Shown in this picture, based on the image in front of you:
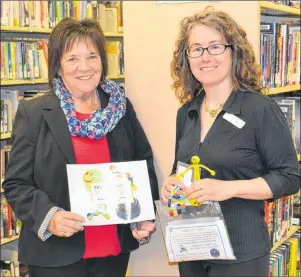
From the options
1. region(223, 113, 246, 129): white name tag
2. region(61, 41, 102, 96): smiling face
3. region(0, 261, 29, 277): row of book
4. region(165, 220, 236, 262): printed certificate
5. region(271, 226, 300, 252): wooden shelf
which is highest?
region(61, 41, 102, 96): smiling face

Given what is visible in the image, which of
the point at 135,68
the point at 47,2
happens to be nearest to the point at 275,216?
the point at 135,68

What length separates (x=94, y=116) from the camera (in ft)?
7.06

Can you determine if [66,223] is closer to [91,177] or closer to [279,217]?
[91,177]

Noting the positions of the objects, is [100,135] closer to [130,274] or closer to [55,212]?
[55,212]

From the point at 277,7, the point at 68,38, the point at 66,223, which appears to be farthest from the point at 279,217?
the point at 68,38

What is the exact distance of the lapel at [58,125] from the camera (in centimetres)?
207

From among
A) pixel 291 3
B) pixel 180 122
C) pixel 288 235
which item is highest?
pixel 291 3

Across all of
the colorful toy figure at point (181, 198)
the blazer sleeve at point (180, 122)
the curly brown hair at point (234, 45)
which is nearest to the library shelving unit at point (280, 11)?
the curly brown hair at point (234, 45)

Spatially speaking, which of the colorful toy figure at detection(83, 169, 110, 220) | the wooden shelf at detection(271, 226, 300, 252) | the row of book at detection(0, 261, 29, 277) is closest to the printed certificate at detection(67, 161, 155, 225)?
the colorful toy figure at detection(83, 169, 110, 220)

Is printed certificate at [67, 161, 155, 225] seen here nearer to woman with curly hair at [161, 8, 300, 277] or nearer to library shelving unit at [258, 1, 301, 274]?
woman with curly hair at [161, 8, 300, 277]

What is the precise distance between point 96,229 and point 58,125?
1.43 ft

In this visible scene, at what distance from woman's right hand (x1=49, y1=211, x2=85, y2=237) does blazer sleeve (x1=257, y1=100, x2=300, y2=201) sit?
70 centimetres

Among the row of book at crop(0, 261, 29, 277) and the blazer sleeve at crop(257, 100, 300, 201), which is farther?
the row of book at crop(0, 261, 29, 277)

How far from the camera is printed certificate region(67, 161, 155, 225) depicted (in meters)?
2.03
